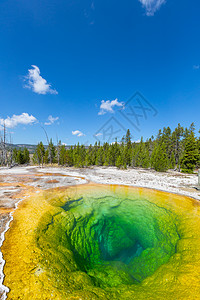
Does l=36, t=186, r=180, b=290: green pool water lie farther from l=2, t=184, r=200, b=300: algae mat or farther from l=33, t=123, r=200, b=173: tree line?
l=33, t=123, r=200, b=173: tree line

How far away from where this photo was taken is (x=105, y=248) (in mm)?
7484

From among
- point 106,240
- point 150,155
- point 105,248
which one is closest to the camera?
point 105,248

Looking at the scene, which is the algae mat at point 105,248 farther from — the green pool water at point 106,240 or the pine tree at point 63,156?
the pine tree at point 63,156

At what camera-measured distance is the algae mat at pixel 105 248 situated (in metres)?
3.56

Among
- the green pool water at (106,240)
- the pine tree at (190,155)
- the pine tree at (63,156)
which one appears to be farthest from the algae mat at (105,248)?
the pine tree at (63,156)

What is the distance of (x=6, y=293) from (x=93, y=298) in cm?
230

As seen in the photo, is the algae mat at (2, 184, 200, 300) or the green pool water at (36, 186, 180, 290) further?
Answer: the green pool water at (36, 186, 180, 290)

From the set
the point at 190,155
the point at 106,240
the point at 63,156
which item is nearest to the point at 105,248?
the point at 106,240

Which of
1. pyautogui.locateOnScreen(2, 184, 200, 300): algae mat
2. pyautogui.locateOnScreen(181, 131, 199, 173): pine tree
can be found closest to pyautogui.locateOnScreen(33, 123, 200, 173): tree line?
pyautogui.locateOnScreen(181, 131, 199, 173): pine tree

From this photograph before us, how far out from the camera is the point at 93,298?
127 inches

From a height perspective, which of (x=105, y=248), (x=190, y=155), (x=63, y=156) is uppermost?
(x=190, y=155)

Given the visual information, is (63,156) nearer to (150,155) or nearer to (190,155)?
(150,155)

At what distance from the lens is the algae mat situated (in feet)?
11.7

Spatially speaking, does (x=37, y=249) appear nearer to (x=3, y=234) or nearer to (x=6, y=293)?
(x=6, y=293)
